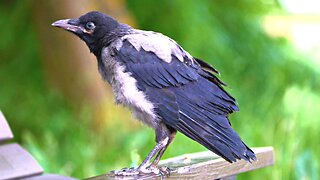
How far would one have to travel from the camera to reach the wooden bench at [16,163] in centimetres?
222

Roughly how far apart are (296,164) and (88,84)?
1912mm

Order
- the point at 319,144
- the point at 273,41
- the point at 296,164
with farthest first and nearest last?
the point at 273,41 → the point at 319,144 → the point at 296,164

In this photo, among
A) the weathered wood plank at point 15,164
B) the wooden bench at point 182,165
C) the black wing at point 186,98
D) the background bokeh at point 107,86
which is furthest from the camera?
the background bokeh at point 107,86

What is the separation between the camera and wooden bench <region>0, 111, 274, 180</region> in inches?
80.4

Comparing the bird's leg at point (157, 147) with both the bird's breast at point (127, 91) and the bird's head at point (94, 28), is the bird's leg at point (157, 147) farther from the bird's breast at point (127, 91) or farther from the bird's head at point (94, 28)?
the bird's head at point (94, 28)

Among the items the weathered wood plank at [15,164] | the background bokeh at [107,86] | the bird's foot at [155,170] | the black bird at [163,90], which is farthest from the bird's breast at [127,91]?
the background bokeh at [107,86]

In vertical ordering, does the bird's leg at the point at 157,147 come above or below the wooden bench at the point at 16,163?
above

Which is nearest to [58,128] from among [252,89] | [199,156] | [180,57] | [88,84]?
[88,84]

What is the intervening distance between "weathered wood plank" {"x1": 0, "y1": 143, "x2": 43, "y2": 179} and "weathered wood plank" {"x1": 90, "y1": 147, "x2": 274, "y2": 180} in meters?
0.37

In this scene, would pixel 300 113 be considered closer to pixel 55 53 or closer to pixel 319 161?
pixel 319 161

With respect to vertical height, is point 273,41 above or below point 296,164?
above

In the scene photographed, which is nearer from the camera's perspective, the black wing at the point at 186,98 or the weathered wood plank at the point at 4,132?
the black wing at the point at 186,98

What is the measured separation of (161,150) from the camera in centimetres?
202

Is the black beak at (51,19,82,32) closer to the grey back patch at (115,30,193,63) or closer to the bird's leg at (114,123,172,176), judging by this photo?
the grey back patch at (115,30,193,63)
